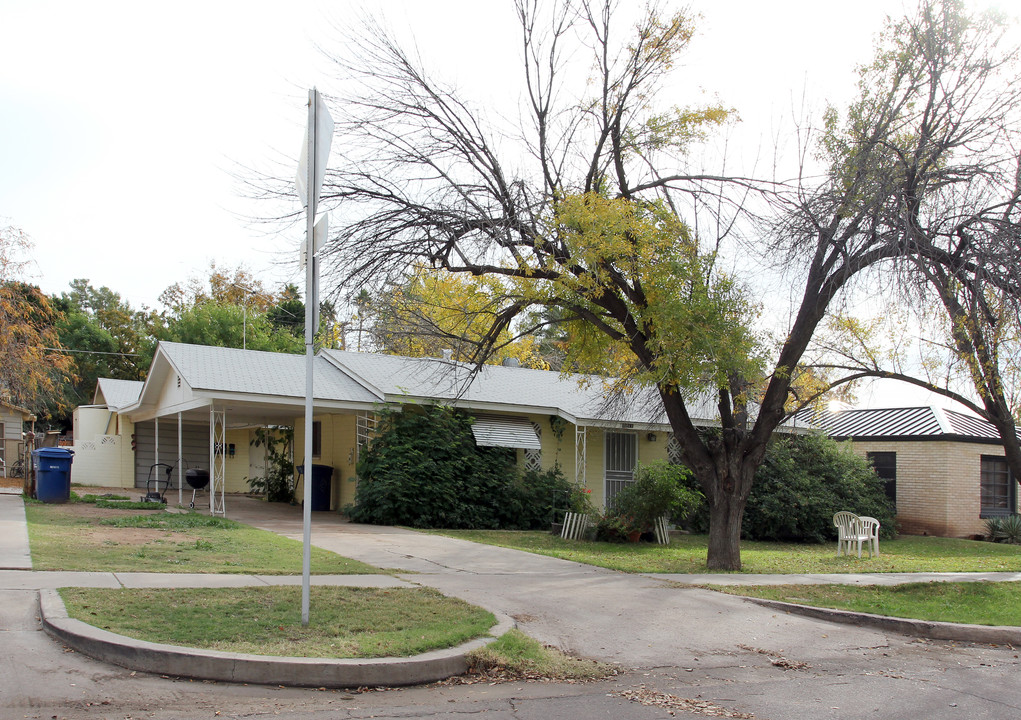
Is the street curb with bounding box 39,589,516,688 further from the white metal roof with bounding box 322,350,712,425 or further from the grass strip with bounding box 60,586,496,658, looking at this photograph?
the white metal roof with bounding box 322,350,712,425

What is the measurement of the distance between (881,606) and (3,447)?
30.5m

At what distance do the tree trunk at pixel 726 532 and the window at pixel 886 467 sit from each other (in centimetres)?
1272

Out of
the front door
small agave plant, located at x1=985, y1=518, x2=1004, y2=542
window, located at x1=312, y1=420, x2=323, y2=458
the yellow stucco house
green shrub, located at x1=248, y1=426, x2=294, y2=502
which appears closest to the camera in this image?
the yellow stucco house

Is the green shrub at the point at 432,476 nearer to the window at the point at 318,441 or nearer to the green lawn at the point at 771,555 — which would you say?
the green lawn at the point at 771,555

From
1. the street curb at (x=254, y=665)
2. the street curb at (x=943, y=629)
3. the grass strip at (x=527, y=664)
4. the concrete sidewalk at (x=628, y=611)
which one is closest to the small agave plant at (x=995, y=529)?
the concrete sidewalk at (x=628, y=611)

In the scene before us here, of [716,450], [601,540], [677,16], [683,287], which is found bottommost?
[601,540]

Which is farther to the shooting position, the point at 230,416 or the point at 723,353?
the point at 230,416

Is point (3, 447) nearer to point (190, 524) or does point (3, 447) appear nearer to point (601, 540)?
point (190, 524)

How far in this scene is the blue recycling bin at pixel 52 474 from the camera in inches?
758

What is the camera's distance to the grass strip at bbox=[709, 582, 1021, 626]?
30.8ft

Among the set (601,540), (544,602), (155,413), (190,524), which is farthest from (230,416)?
(544,602)

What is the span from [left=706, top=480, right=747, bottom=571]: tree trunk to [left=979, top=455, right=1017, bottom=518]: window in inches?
566

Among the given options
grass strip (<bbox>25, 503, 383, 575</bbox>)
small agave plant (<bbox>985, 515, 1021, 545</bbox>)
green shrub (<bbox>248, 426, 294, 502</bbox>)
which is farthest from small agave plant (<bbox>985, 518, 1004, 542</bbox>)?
green shrub (<bbox>248, 426, 294, 502</bbox>)

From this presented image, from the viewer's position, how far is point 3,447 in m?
30.3
